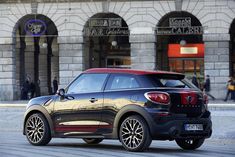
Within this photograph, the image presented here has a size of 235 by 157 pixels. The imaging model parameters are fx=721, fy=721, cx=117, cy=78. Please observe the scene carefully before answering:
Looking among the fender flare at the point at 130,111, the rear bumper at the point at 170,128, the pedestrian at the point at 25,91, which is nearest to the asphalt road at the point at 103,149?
the rear bumper at the point at 170,128

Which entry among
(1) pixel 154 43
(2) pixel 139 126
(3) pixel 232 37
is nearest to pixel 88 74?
(2) pixel 139 126

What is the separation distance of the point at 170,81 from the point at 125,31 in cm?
3320

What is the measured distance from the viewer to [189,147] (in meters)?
15.2

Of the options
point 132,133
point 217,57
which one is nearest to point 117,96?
point 132,133

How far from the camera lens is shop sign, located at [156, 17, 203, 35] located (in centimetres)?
4584

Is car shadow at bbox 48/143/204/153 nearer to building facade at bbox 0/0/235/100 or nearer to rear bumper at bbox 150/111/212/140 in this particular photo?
rear bumper at bbox 150/111/212/140

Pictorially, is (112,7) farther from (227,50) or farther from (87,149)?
(87,149)

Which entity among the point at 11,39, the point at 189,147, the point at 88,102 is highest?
the point at 11,39

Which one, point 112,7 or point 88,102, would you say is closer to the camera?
point 88,102

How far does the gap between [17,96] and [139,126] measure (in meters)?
34.7

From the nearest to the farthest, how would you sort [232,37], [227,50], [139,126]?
[139,126] < [227,50] < [232,37]

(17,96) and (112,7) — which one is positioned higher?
(112,7)

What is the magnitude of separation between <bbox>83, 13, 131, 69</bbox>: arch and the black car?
103 feet

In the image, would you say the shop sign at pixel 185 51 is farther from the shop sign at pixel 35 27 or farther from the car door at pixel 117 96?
the car door at pixel 117 96
